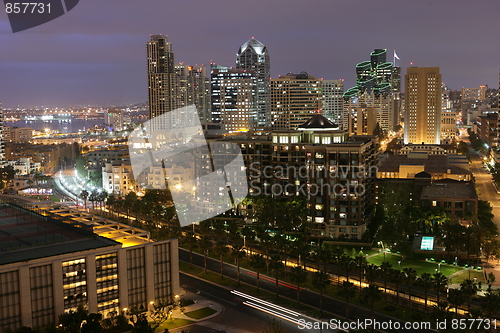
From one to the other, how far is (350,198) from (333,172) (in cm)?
365

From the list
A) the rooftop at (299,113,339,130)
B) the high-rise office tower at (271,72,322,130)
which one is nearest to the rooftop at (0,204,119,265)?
the rooftop at (299,113,339,130)

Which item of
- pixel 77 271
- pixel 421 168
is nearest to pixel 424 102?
pixel 421 168

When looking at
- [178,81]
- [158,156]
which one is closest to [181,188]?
[158,156]

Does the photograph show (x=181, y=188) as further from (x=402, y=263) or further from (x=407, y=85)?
(x=407, y=85)

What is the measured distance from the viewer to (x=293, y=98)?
142m

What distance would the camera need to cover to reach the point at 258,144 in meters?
72.8

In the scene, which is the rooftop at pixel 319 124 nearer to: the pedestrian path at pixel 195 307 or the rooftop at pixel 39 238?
the pedestrian path at pixel 195 307

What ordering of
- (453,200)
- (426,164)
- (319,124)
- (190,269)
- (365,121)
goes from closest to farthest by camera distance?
(190,269) < (453,200) < (319,124) < (426,164) < (365,121)

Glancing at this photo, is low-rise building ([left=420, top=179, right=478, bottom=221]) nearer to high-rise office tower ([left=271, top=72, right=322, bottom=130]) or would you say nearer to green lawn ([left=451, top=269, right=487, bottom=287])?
green lawn ([left=451, top=269, right=487, bottom=287])

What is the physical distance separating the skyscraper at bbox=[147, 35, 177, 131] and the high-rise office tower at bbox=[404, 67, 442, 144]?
79.8 meters

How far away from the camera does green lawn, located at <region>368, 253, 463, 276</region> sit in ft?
169

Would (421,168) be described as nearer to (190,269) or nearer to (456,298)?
(190,269)

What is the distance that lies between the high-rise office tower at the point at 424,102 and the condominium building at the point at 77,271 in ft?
370

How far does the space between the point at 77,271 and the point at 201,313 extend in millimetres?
10381
